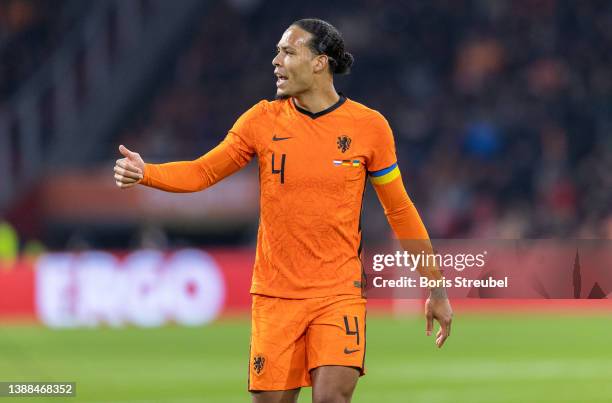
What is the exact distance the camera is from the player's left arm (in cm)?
656

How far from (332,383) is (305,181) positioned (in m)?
0.90

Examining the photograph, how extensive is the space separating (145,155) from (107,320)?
4688mm

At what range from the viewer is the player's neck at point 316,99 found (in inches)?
258

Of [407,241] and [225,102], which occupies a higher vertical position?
[225,102]

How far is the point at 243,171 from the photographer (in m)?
23.2

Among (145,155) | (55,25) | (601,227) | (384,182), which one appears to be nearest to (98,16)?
(55,25)

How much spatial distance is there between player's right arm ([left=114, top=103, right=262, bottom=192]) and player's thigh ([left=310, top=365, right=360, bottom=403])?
0.99 m

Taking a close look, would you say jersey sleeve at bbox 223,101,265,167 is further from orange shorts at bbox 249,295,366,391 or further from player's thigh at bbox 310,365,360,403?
player's thigh at bbox 310,365,360,403

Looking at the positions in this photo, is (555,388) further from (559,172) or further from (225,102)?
(225,102)

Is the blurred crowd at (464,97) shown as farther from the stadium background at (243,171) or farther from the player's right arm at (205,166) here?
the player's right arm at (205,166)

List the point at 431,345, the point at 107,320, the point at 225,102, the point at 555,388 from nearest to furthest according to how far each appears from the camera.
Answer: the point at 555,388 → the point at 431,345 → the point at 107,320 → the point at 225,102

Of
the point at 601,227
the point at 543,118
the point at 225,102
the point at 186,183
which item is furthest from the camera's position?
the point at 225,102

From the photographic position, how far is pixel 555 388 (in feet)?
41.7

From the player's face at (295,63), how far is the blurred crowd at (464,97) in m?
15.7
